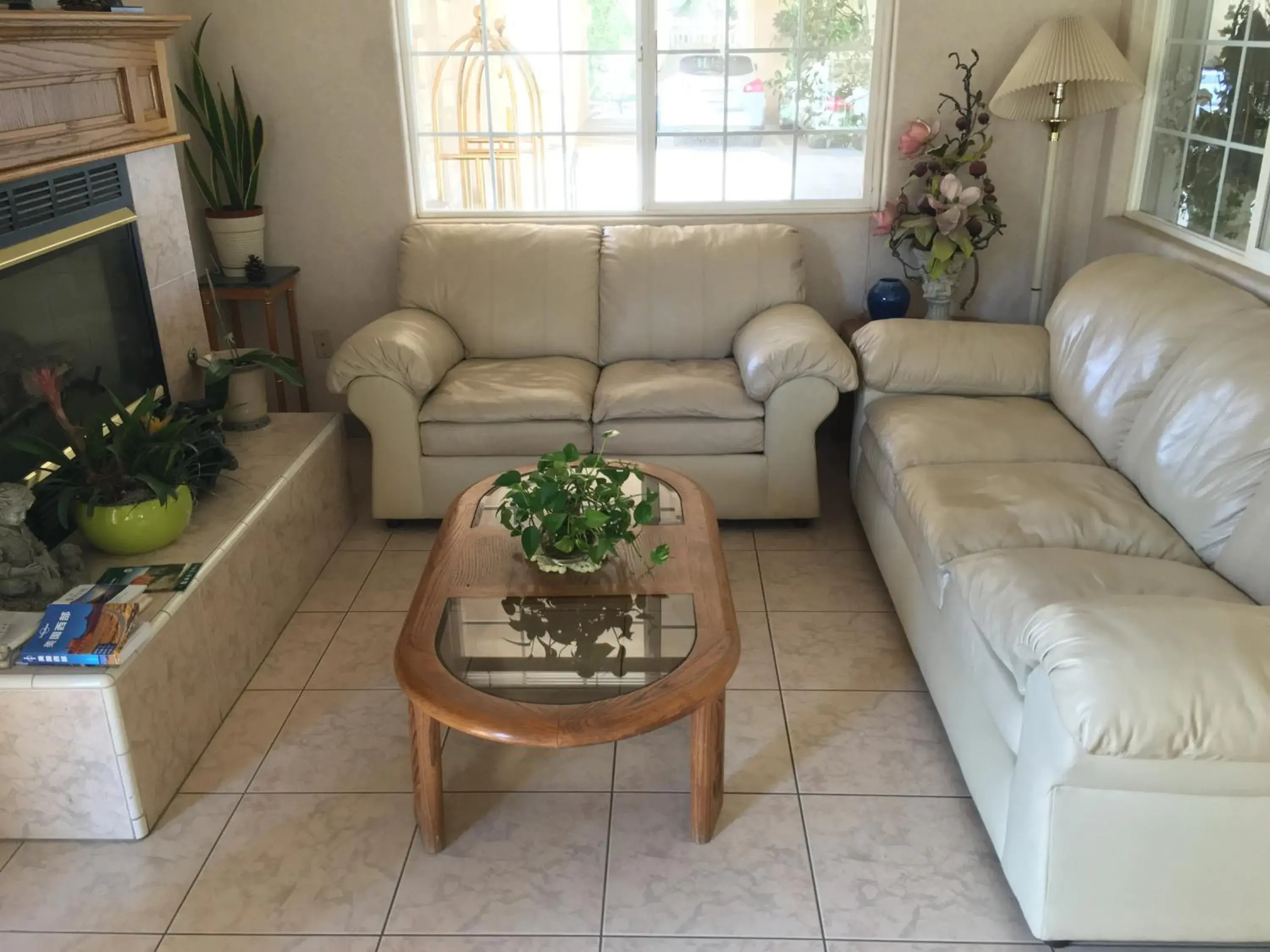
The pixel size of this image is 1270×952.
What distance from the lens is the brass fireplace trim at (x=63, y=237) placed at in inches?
92.8

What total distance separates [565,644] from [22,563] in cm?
114

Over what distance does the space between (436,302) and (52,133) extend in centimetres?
142

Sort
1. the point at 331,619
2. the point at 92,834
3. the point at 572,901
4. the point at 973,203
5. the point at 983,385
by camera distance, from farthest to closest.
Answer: the point at 973,203 → the point at 983,385 → the point at 331,619 → the point at 92,834 → the point at 572,901

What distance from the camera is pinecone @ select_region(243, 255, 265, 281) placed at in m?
3.69

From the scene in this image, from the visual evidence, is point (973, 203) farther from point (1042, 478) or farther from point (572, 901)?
point (572, 901)

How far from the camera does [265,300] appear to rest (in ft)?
12.0

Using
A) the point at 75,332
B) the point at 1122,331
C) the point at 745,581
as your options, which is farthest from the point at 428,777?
the point at 1122,331

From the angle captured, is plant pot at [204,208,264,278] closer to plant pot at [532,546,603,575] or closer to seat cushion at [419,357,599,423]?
seat cushion at [419,357,599,423]

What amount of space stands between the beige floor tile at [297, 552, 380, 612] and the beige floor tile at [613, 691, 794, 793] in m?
1.05

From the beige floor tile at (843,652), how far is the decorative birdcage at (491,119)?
202 cm

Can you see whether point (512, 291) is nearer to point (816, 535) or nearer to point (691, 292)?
point (691, 292)

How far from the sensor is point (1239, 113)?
292 cm

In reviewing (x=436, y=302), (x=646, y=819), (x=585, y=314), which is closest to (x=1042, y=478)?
(x=646, y=819)

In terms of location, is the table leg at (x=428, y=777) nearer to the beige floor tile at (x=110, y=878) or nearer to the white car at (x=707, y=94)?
the beige floor tile at (x=110, y=878)
